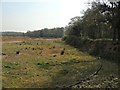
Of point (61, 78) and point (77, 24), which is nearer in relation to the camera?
point (61, 78)

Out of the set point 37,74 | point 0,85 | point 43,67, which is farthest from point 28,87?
point 43,67

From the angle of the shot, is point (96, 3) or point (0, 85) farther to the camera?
point (96, 3)

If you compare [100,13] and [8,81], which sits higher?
[100,13]

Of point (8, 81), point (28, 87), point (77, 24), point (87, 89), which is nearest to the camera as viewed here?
point (87, 89)

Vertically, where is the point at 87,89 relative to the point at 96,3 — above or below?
below

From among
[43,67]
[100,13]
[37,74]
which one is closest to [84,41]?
[100,13]

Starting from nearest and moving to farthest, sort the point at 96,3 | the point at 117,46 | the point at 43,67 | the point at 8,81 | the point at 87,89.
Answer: the point at 87,89 → the point at 8,81 → the point at 43,67 → the point at 117,46 → the point at 96,3

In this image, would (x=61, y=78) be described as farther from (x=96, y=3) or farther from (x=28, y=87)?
(x=96, y=3)

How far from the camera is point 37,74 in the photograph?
20.3 m

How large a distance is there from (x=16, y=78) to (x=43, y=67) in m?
5.73

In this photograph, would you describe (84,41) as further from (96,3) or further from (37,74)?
(37,74)

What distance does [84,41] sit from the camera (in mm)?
51688

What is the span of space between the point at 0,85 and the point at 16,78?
8.55 feet

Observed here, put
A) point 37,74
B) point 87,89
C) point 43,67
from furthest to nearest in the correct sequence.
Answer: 1. point 43,67
2. point 37,74
3. point 87,89
